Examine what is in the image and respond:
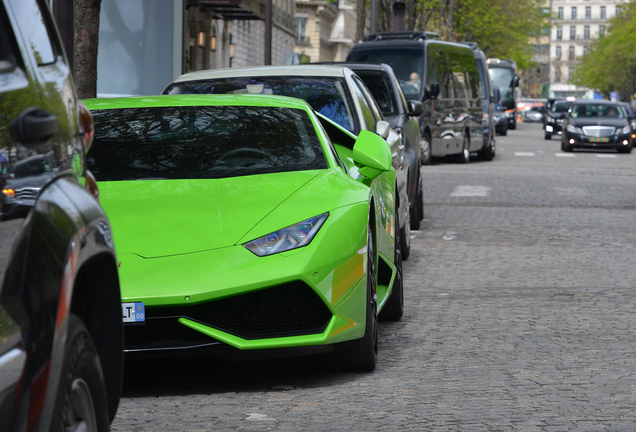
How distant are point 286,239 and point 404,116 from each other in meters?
7.62

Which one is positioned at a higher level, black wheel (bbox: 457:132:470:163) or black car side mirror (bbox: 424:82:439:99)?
black car side mirror (bbox: 424:82:439:99)

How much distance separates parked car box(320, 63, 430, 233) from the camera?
12.0m

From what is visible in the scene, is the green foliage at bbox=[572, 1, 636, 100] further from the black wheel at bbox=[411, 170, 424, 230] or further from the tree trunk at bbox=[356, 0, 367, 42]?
the black wheel at bbox=[411, 170, 424, 230]

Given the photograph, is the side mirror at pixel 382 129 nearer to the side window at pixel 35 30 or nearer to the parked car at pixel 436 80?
the side window at pixel 35 30

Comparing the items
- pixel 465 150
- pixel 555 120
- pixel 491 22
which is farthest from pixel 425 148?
pixel 491 22

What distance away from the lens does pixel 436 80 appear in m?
24.0

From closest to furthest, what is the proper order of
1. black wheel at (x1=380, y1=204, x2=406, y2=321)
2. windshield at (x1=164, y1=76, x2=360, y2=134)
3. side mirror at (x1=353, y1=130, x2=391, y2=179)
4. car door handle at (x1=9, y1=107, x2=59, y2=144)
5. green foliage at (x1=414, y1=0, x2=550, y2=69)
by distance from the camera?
car door handle at (x1=9, y1=107, x2=59, y2=144) → side mirror at (x1=353, y1=130, x2=391, y2=179) → black wheel at (x1=380, y1=204, x2=406, y2=321) → windshield at (x1=164, y1=76, x2=360, y2=134) → green foliage at (x1=414, y1=0, x2=550, y2=69)

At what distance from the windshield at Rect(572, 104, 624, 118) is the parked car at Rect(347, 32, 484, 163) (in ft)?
29.1

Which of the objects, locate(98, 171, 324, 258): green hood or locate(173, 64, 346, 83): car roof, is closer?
locate(98, 171, 324, 258): green hood

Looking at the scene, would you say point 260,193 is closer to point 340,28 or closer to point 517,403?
point 517,403

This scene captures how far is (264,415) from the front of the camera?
15.7 feet

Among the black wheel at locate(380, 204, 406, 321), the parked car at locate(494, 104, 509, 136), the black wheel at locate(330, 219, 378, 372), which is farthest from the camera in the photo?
the parked car at locate(494, 104, 509, 136)

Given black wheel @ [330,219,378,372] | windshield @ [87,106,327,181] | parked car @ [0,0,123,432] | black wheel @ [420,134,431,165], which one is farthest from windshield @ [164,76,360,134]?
black wheel @ [420,134,431,165]

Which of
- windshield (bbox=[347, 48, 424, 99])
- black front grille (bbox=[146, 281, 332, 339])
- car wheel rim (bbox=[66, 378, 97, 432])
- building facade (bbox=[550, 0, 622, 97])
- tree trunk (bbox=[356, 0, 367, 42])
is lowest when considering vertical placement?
black front grille (bbox=[146, 281, 332, 339])
